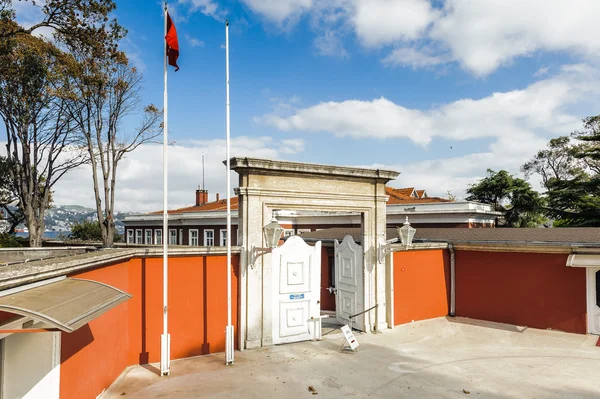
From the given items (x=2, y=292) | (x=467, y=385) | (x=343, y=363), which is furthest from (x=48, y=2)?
(x=467, y=385)

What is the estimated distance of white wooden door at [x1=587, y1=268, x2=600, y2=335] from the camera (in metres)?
9.73

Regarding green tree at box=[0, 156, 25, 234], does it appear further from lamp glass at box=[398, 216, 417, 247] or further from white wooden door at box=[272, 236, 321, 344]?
lamp glass at box=[398, 216, 417, 247]

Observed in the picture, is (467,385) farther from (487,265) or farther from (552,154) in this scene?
(552,154)

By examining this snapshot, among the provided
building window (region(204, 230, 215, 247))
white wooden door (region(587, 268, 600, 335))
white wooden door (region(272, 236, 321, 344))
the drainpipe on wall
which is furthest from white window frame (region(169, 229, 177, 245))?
white wooden door (region(587, 268, 600, 335))

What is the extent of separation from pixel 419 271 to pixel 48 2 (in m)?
13.4

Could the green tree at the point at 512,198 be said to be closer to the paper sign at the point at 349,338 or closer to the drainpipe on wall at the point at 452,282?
the drainpipe on wall at the point at 452,282

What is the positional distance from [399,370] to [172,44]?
779cm

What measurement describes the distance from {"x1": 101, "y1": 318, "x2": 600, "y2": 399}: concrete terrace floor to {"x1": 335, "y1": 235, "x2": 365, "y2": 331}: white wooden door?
3.00 ft

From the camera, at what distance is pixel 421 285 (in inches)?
452

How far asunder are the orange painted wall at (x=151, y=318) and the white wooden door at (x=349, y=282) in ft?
11.8

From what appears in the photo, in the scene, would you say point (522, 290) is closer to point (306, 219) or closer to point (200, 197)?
point (306, 219)

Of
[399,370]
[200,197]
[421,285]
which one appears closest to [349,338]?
[399,370]

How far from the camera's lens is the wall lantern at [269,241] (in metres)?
8.55

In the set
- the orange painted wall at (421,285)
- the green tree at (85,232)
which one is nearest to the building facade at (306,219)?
the green tree at (85,232)
